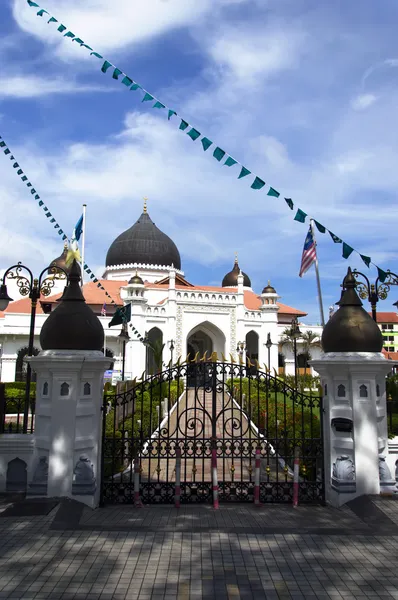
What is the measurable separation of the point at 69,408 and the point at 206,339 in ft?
115

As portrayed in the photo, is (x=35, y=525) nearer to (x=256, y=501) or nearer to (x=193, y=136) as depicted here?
(x=256, y=501)

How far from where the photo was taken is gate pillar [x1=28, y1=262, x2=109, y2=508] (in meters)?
6.79

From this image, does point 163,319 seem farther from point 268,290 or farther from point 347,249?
point 347,249

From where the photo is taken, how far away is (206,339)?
41.9 m

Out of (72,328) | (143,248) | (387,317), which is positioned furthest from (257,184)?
(387,317)

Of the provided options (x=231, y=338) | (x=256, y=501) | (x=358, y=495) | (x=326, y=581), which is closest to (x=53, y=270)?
Answer: (x=256, y=501)

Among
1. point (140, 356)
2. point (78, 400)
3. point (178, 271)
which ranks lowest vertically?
point (78, 400)

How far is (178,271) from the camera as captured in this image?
47344 millimetres

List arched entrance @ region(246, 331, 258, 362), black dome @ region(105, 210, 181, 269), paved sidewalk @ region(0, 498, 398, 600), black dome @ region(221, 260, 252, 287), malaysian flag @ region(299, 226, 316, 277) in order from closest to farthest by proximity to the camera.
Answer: paved sidewalk @ region(0, 498, 398, 600) → malaysian flag @ region(299, 226, 316, 277) → arched entrance @ region(246, 331, 258, 362) → black dome @ region(105, 210, 181, 269) → black dome @ region(221, 260, 252, 287)

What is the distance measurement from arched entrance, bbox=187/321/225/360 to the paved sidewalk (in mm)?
28674

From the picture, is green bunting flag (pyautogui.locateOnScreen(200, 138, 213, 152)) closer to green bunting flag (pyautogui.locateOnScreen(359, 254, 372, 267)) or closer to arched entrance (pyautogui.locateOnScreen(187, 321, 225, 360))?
green bunting flag (pyautogui.locateOnScreen(359, 254, 372, 267))

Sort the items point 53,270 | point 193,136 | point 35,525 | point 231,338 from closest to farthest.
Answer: point 35,525 < point 193,136 < point 53,270 < point 231,338

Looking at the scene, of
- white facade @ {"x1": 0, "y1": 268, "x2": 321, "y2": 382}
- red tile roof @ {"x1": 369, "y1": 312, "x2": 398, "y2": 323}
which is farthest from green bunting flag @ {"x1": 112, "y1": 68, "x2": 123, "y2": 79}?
red tile roof @ {"x1": 369, "y1": 312, "x2": 398, "y2": 323}

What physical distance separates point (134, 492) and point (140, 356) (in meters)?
27.2
